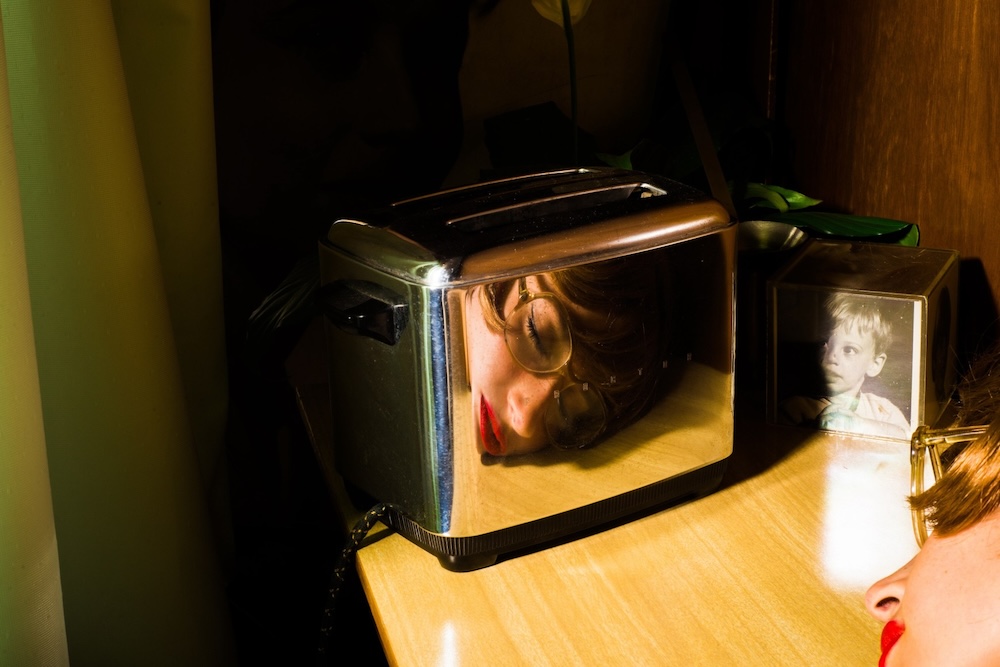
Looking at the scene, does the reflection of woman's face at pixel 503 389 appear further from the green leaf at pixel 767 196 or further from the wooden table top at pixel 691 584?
the green leaf at pixel 767 196

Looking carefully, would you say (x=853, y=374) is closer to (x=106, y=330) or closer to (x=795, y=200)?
(x=795, y=200)

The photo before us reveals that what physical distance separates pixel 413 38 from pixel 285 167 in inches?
7.0

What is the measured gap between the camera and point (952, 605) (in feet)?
1.41

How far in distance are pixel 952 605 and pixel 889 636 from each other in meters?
0.06

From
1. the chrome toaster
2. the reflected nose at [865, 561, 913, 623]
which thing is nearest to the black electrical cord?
the chrome toaster

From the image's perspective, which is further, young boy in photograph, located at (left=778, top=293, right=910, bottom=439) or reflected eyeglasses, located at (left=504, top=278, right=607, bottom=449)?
young boy in photograph, located at (left=778, top=293, right=910, bottom=439)

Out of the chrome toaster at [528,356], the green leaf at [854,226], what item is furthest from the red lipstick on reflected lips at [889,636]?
the green leaf at [854,226]

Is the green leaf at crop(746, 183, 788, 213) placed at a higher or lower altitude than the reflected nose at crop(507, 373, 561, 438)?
higher

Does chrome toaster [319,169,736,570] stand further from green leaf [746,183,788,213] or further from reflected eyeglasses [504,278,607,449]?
green leaf [746,183,788,213]

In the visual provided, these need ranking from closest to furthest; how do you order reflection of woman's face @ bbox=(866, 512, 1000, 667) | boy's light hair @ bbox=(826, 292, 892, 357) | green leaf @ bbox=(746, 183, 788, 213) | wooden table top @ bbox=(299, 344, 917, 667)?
reflection of woman's face @ bbox=(866, 512, 1000, 667), wooden table top @ bbox=(299, 344, 917, 667), boy's light hair @ bbox=(826, 292, 892, 357), green leaf @ bbox=(746, 183, 788, 213)

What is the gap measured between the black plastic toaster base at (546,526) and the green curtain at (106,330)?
0.59ft

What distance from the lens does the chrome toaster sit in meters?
0.56

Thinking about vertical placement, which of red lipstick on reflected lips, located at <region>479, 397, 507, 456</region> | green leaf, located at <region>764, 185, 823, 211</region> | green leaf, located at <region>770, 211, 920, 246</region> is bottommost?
red lipstick on reflected lips, located at <region>479, 397, 507, 456</region>

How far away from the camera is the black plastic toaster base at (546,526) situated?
1.98 ft
